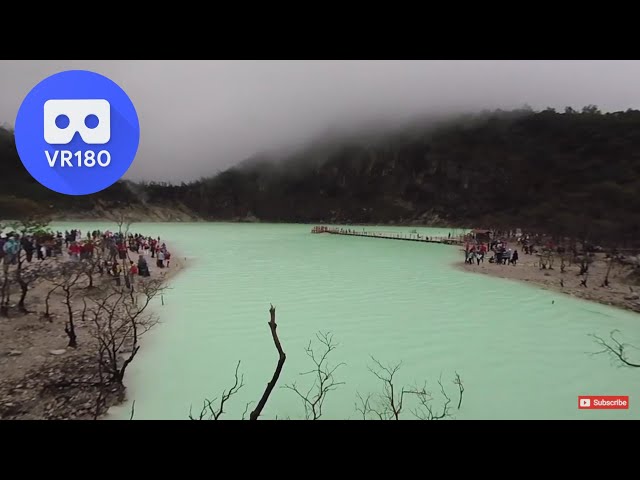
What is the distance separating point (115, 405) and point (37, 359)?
2306 millimetres

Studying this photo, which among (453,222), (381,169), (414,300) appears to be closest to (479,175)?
(453,222)

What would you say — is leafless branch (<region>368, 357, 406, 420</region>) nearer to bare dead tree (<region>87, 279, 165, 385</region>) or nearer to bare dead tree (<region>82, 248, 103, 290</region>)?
bare dead tree (<region>87, 279, 165, 385</region>)

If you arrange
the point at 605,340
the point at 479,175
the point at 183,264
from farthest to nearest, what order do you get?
the point at 479,175 → the point at 183,264 → the point at 605,340

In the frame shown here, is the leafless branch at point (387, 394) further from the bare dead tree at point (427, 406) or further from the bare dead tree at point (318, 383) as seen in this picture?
the bare dead tree at point (318, 383)

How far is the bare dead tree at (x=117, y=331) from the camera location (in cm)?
539

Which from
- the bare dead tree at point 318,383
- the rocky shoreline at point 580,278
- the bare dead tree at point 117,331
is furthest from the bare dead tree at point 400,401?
the rocky shoreline at point 580,278

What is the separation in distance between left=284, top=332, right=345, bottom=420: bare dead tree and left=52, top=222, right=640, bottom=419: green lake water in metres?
0.15

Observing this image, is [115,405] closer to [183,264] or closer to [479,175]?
[183,264]

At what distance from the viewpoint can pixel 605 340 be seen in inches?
338

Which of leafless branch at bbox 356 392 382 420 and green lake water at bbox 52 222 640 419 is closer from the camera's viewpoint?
leafless branch at bbox 356 392 382 420

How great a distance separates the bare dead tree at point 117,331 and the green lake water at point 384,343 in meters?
0.35

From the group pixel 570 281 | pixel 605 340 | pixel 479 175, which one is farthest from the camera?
pixel 479 175

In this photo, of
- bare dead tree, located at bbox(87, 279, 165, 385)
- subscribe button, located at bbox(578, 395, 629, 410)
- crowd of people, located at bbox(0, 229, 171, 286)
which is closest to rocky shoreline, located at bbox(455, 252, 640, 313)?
subscribe button, located at bbox(578, 395, 629, 410)

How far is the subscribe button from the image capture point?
4.12 m
